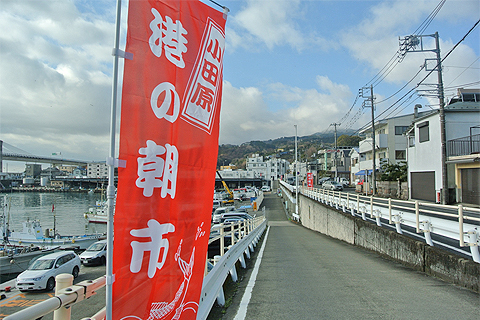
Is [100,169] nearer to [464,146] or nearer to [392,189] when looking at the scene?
[464,146]

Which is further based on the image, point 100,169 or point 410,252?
point 100,169

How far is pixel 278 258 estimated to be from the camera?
9.60 m

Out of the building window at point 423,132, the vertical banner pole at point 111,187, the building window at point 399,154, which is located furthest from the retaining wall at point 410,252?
the building window at point 399,154

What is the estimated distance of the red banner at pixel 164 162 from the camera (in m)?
2.26

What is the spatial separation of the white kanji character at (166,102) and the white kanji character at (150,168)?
26 centimetres

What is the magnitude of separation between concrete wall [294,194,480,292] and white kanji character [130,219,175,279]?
571 centimetres

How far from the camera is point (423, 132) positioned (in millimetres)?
22297

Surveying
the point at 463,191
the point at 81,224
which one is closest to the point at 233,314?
the point at 463,191

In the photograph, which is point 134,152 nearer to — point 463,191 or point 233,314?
point 233,314

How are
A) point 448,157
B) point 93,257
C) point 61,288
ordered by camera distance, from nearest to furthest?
point 61,288
point 448,157
point 93,257

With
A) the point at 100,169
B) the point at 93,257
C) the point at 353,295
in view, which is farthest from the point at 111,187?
the point at 93,257

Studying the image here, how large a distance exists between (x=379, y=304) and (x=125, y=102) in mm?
4739

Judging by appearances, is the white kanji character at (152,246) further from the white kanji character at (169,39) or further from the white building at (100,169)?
the white kanji character at (169,39)

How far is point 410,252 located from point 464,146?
1481 centimetres
